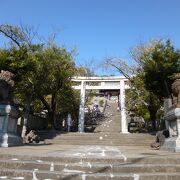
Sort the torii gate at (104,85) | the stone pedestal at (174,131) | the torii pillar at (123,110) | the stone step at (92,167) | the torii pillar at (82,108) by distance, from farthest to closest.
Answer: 1. the torii gate at (104,85)
2. the torii pillar at (82,108)
3. the torii pillar at (123,110)
4. the stone pedestal at (174,131)
5. the stone step at (92,167)

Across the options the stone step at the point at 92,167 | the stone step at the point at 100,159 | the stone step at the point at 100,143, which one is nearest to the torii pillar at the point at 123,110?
the stone step at the point at 100,143

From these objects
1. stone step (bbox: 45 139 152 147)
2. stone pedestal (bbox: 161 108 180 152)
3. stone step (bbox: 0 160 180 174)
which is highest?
stone pedestal (bbox: 161 108 180 152)

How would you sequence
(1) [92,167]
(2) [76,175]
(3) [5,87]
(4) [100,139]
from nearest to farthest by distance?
1. (2) [76,175]
2. (1) [92,167]
3. (3) [5,87]
4. (4) [100,139]

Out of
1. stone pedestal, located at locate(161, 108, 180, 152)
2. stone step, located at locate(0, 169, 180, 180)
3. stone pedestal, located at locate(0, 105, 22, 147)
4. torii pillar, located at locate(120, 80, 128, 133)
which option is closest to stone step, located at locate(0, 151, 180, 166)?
stone step, located at locate(0, 169, 180, 180)

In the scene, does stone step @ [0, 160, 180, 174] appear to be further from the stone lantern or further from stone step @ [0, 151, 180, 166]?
the stone lantern

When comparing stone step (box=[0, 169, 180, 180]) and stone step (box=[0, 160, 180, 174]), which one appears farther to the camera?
stone step (box=[0, 160, 180, 174])

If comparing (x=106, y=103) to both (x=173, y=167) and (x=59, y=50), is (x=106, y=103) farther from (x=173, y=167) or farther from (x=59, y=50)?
(x=173, y=167)

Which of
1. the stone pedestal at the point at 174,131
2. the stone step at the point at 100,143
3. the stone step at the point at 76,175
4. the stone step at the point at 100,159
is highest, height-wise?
the stone pedestal at the point at 174,131

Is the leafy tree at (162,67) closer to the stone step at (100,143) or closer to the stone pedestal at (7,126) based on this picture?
the stone step at (100,143)

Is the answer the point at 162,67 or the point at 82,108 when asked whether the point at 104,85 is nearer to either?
the point at 82,108

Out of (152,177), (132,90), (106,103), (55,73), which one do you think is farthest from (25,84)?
(106,103)

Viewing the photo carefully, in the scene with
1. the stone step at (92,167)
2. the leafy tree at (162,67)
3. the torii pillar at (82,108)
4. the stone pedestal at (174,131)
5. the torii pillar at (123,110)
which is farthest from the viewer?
the torii pillar at (82,108)

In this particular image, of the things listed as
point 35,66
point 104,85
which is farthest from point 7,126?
point 104,85

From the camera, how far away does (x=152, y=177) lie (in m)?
5.08
